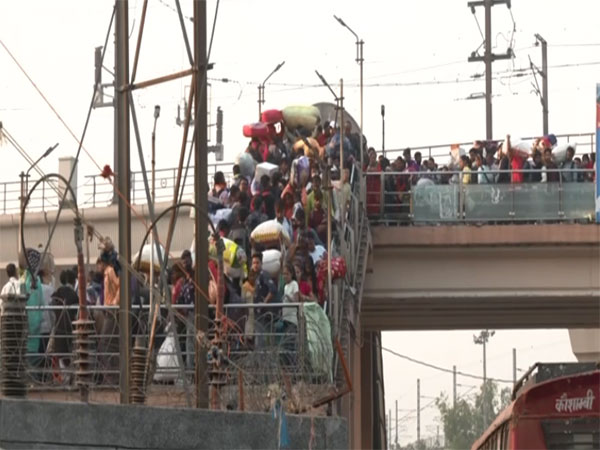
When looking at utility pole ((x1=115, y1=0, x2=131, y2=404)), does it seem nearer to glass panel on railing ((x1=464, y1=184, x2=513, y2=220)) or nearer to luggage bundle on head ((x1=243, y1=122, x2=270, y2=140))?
luggage bundle on head ((x1=243, y1=122, x2=270, y2=140))

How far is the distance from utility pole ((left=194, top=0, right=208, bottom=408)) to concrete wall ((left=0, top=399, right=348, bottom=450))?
1646 mm

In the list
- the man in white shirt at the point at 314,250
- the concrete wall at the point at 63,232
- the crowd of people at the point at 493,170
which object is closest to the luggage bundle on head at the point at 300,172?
the man in white shirt at the point at 314,250

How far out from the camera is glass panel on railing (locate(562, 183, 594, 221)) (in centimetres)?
3412

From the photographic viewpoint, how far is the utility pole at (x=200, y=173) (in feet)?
52.0

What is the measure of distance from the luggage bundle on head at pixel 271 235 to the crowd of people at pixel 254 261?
1 cm

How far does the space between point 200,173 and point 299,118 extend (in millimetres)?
14596

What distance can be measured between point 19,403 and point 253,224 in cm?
1261

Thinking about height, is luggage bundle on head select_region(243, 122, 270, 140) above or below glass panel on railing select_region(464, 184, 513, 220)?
above

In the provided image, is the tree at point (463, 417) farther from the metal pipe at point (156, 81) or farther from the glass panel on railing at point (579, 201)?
the metal pipe at point (156, 81)

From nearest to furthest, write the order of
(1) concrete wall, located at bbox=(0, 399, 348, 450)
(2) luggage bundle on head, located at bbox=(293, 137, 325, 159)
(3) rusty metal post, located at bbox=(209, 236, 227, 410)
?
1. (1) concrete wall, located at bbox=(0, 399, 348, 450)
2. (3) rusty metal post, located at bbox=(209, 236, 227, 410)
3. (2) luggage bundle on head, located at bbox=(293, 137, 325, 159)

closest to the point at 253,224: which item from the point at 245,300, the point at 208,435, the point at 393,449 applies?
the point at 245,300

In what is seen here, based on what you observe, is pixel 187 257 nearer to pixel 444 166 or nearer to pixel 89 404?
pixel 89 404

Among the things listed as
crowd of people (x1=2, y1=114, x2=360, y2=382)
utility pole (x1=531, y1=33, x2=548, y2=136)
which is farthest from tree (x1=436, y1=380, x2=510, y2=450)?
crowd of people (x1=2, y1=114, x2=360, y2=382)

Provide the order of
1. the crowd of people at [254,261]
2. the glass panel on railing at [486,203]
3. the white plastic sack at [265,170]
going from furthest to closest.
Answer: the glass panel on railing at [486,203]
the white plastic sack at [265,170]
the crowd of people at [254,261]
